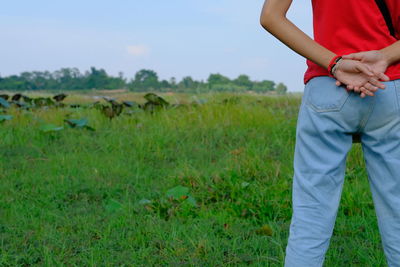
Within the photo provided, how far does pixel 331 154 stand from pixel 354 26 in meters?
0.42

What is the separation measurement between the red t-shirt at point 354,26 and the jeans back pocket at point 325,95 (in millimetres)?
31

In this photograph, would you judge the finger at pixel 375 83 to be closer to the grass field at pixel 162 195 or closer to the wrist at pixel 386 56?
the wrist at pixel 386 56

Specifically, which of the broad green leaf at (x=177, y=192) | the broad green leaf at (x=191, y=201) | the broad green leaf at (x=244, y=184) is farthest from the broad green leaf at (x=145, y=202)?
the broad green leaf at (x=244, y=184)

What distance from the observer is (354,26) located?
5.68 ft

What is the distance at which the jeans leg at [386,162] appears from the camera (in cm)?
174

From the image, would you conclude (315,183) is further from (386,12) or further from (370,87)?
(386,12)

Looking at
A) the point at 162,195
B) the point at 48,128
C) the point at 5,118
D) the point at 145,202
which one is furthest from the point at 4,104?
the point at 145,202

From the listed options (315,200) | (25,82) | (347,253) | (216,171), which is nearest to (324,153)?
(315,200)

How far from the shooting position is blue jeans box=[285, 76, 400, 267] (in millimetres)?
1734

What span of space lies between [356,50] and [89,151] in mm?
4360

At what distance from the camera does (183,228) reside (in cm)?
337

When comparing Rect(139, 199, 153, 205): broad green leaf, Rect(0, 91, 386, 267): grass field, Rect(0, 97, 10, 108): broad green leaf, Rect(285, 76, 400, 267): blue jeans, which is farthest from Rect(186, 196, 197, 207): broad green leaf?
Rect(0, 97, 10, 108): broad green leaf

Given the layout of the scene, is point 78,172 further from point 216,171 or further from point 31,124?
point 31,124

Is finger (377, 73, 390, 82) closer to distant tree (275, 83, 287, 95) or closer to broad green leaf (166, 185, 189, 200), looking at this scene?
broad green leaf (166, 185, 189, 200)
